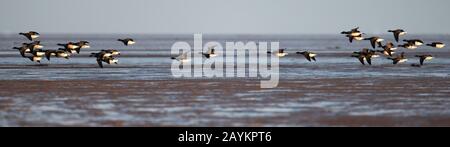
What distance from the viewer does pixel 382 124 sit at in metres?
21.3

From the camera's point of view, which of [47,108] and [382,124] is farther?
[47,108]

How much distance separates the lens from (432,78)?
36594 millimetres

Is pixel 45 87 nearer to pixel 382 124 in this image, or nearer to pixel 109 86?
pixel 109 86
